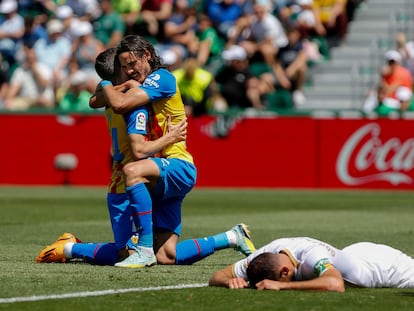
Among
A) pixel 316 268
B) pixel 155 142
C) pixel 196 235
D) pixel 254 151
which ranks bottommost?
pixel 254 151

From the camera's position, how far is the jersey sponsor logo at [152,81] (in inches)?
367

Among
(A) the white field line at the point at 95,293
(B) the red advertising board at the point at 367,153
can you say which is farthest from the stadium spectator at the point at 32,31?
(A) the white field line at the point at 95,293

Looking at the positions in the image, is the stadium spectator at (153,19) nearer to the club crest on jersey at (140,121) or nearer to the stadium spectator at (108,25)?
the stadium spectator at (108,25)

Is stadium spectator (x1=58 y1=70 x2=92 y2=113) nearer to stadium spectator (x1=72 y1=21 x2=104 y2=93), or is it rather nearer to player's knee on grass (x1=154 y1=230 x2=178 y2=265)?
stadium spectator (x1=72 y1=21 x2=104 y2=93)

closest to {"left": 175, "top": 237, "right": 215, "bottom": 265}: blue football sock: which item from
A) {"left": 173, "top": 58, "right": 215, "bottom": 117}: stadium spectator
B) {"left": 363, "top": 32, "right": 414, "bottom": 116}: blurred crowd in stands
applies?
{"left": 363, "top": 32, "right": 414, "bottom": 116}: blurred crowd in stands

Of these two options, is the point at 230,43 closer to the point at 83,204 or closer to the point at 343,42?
the point at 343,42

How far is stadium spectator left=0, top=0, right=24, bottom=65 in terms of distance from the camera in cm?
2659

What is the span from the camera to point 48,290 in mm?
7742

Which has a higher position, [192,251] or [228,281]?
[228,281]

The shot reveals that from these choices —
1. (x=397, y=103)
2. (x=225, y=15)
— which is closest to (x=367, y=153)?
(x=397, y=103)

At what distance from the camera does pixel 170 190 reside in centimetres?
941

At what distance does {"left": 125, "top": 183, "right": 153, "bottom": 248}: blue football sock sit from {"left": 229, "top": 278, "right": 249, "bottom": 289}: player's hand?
1.58m

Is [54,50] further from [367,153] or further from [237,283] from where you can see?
[237,283]

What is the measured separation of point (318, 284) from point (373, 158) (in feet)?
50.4
